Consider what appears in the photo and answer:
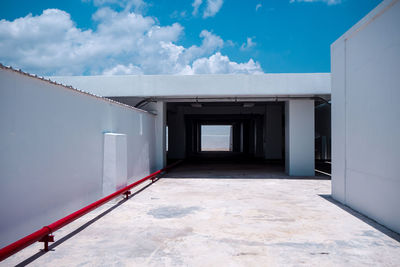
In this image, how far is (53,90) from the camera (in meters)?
5.21

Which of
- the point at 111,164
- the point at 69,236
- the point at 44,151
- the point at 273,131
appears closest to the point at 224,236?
the point at 69,236

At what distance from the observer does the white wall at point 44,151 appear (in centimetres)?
408

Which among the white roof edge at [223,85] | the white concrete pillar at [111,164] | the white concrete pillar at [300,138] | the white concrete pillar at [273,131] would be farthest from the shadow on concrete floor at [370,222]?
the white concrete pillar at [273,131]

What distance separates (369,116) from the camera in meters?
5.87

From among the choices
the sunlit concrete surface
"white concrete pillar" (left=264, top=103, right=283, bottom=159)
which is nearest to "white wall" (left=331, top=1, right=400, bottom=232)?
the sunlit concrete surface

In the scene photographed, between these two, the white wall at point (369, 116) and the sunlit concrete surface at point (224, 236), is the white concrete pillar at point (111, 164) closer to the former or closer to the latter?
the sunlit concrete surface at point (224, 236)

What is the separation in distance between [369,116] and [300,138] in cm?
652

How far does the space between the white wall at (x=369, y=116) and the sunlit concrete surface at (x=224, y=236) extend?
453 mm

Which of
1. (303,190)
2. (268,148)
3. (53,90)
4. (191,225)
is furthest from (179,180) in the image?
(268,148)

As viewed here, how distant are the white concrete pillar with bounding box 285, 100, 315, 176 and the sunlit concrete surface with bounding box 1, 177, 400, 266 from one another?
474cm

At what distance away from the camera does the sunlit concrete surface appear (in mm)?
3838

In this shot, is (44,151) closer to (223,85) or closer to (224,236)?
(224,236)

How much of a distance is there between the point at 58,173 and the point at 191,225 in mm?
2491

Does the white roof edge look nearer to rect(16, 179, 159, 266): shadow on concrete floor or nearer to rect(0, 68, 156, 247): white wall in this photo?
rect(0, 68, 156, 247): white wall
